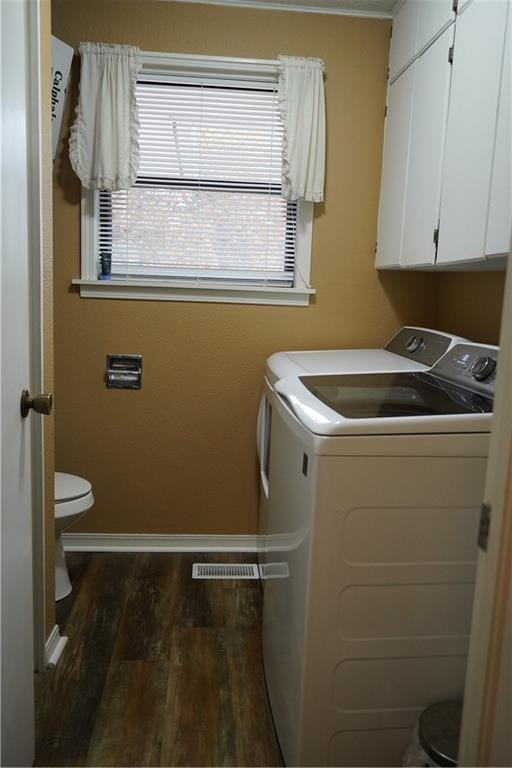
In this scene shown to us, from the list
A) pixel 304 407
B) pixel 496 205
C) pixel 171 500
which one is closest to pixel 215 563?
pixel 171 500

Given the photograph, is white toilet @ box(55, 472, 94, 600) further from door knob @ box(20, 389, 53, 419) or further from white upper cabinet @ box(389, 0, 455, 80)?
white upper cabinet @ box(389, 0, 455, 80)

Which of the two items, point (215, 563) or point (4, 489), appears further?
point (215, 563)

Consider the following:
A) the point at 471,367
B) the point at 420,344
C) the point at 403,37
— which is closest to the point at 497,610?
the point at 471,367

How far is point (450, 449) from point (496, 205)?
2.31 ft

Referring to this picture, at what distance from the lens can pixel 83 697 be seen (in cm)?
192

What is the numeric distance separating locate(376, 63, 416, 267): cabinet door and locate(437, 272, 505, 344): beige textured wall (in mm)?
332

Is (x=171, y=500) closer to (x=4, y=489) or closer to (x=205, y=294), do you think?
(x=205, y=294)

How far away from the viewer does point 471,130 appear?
6.01ft

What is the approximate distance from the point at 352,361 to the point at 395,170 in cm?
88

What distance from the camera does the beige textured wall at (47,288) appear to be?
1740 millimetres

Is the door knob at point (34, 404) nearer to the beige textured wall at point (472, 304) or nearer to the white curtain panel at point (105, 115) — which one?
the white curtain panel at point (105, 115)

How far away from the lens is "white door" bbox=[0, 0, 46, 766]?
1.26 m

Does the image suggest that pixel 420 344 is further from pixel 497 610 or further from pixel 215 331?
pixel 497 610


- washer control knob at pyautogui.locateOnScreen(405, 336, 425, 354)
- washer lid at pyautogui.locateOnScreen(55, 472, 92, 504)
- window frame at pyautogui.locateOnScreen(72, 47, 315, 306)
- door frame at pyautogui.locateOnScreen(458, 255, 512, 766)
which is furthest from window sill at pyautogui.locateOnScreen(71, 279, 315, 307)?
door frame at pyautogui.locateOnScreen(458, 255, 512, 766)
